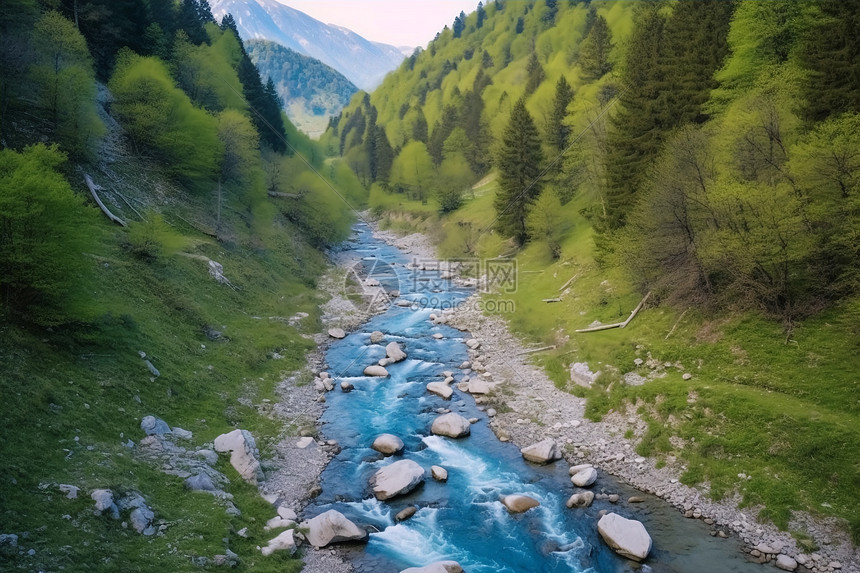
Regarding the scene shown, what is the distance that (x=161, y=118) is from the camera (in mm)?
39125

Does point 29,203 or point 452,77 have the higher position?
point 452,77

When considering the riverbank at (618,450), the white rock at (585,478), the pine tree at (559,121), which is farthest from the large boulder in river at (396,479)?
the pine tree at (559,121)

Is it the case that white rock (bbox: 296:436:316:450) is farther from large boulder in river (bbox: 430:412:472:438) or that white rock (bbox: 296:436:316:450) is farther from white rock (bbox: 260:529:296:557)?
white rock (bbox: 260:529:296:557)

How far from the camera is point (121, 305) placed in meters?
23.8

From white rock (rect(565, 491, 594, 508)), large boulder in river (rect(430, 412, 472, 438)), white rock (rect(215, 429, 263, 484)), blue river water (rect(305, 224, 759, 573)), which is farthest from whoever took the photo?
large boulder in river (rect(430, 412, 472, 438))

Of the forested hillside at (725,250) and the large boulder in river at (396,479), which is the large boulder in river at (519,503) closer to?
the large boulder in river at (396,479)

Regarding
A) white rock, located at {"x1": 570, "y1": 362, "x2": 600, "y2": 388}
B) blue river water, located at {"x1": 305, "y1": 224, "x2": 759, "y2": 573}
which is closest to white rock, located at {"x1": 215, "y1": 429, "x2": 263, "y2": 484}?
blue river water, located at {"x1": 305, "y1": 224, "x2": 759, "y2": 573}

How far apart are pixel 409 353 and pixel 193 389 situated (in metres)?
15.0

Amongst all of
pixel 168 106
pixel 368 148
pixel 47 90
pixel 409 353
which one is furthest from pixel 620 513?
pixel 368 148

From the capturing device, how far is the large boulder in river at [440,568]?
48.0ft

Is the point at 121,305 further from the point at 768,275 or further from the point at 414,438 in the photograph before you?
the point at 768,275

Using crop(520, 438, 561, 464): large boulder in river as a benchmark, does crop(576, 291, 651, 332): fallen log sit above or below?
above

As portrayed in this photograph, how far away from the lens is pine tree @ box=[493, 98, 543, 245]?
48938 mm

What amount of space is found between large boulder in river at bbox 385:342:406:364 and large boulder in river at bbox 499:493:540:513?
49.1ft
